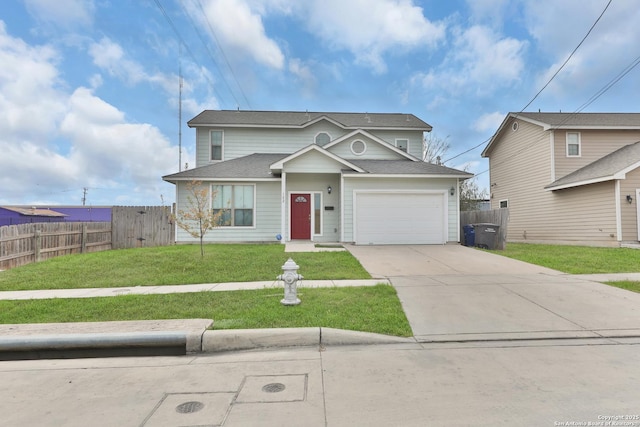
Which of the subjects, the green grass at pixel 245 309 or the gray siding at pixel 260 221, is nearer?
the green grass at pixel 245 309

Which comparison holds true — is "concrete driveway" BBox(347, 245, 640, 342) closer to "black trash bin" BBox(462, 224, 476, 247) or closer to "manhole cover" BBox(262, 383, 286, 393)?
"manhole cover" BBox(262, 383, 286, 393)

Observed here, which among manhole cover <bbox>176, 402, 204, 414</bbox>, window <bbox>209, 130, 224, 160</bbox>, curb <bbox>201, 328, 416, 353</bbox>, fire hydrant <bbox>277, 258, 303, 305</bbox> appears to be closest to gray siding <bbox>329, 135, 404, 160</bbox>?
window <bbox>209, 130, 224, 160</bbox>

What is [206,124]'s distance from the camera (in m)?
18.2

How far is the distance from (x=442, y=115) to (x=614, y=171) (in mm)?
12023

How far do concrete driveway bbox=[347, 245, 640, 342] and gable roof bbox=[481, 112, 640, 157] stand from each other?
11.4m

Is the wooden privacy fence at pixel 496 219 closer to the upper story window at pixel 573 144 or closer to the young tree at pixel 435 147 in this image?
the upper story window at pixel 573 144

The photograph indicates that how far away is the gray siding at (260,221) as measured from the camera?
1548 centimetres

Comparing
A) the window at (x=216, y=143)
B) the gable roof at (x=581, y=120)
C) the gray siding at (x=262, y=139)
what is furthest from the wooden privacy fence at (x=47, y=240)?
the gable roof at (x=581, y=120)

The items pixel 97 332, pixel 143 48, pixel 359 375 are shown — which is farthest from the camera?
pixel 143 48

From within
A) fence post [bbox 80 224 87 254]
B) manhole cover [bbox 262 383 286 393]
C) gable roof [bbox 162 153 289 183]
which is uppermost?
gable roof [bbox 162 153 289 183]

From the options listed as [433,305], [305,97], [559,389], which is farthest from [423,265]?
[305,97]

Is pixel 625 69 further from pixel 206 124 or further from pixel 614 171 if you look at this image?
pixel 206 124

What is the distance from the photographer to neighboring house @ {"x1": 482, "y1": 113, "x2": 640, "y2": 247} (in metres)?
14.2

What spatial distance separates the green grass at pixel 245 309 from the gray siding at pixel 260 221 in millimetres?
8693
